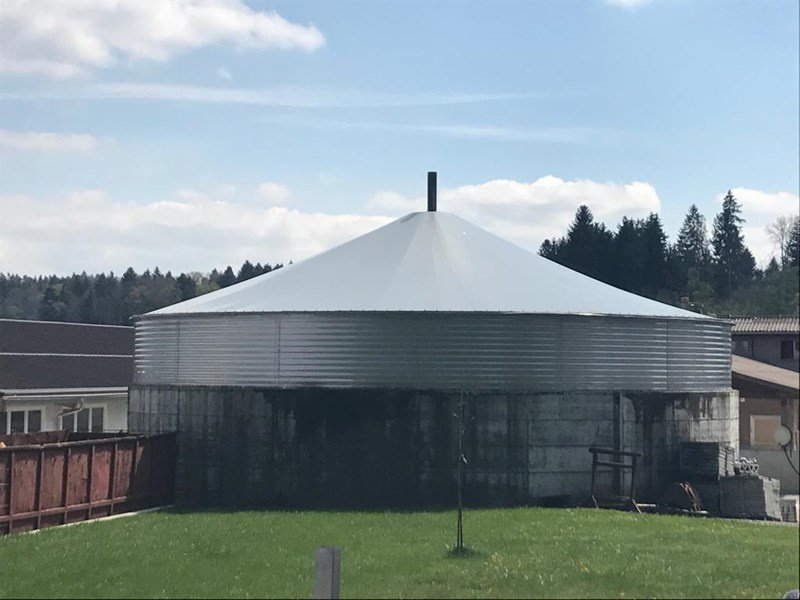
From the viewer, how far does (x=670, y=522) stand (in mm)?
23500

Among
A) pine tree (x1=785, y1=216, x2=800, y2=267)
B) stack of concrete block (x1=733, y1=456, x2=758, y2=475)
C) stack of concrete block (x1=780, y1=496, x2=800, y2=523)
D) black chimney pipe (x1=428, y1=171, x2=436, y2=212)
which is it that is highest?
black chimney pipe (x1=428, y1=171, x2=436, y2=212)

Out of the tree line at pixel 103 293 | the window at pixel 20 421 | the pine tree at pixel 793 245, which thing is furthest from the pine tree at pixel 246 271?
the pine tree at pixel 793 245

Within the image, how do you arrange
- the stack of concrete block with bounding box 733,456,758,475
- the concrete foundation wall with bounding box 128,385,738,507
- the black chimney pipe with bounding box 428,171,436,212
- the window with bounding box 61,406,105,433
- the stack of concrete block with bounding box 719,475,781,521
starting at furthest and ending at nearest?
the window with bounding box 61,406,105,433, the black chimney pipe with bounding box 428,171,436,212, the stack of concrete block with bounding box 733,456,758,475, the stack of concrete block with bounding box 719,475,781,521, the concrete foundation wall with bounding box 128,385,738,507

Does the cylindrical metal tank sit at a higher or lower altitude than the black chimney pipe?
lower

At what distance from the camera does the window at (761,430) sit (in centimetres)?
3262

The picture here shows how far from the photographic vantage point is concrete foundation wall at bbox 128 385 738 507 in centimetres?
2745

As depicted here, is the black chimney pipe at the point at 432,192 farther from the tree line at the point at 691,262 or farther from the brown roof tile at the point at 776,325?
the brown roof tile at the point at 776,325

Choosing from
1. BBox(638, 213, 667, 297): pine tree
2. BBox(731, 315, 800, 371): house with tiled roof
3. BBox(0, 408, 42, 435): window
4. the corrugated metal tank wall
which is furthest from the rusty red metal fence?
BBox(638, 213, 667, 297): pine tree

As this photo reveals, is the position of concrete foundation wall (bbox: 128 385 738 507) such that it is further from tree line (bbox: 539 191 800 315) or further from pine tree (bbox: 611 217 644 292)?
pine tree (bbox: 611 217 644 292)

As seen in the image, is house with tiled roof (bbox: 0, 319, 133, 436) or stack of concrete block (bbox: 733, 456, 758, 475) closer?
stack of concrete block (bbox: 733, 456, 758, 475)

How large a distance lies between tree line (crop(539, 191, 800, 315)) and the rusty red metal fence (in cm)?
1427

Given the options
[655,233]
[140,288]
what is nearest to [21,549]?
[655,233]

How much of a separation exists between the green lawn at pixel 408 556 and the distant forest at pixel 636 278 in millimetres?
3790

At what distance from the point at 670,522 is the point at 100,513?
12694 millimetres
